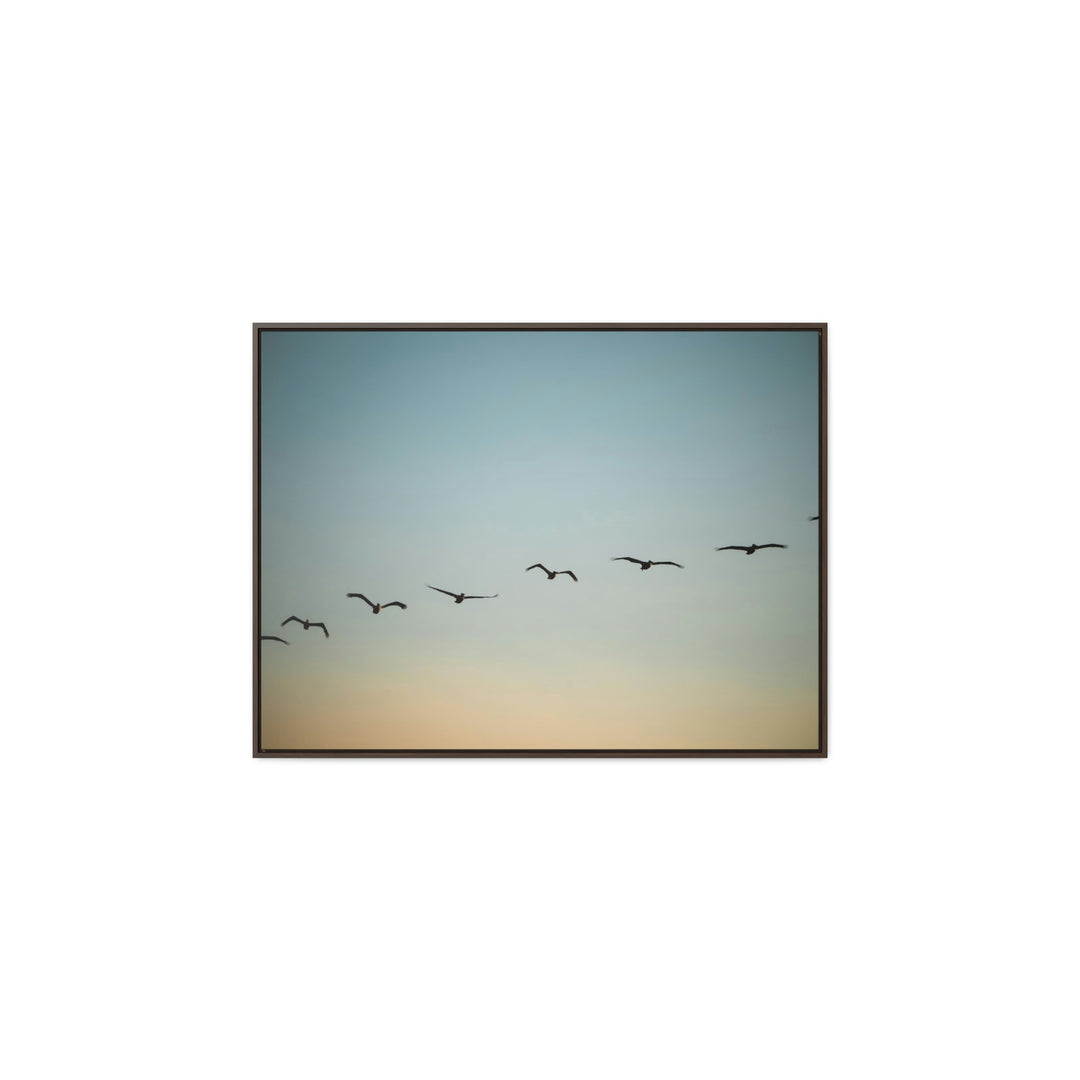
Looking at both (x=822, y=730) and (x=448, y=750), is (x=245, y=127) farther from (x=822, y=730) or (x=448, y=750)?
(x=822, y=730)

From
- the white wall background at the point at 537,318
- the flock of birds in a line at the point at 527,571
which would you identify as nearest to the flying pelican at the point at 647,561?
the flock of birds in a line at the point at 527,571

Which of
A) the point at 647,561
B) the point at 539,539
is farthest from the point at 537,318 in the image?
the point at 647,561

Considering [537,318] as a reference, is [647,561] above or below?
below

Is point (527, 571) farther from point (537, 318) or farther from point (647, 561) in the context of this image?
point (537, 318)

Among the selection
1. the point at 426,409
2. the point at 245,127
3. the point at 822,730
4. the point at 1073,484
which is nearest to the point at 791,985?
the point at 822,730

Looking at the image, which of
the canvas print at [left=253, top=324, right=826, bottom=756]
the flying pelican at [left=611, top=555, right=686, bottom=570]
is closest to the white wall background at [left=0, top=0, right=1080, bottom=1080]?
the canvas print at [left=253, top=324, right=826, bottom=756]

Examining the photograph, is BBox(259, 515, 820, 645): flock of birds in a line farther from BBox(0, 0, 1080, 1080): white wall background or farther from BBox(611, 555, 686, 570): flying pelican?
BBox(0, 0, 1080, 1080): white wall background

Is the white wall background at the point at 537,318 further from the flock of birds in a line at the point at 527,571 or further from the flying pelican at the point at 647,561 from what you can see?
the flying pelican at the point at 647,561
